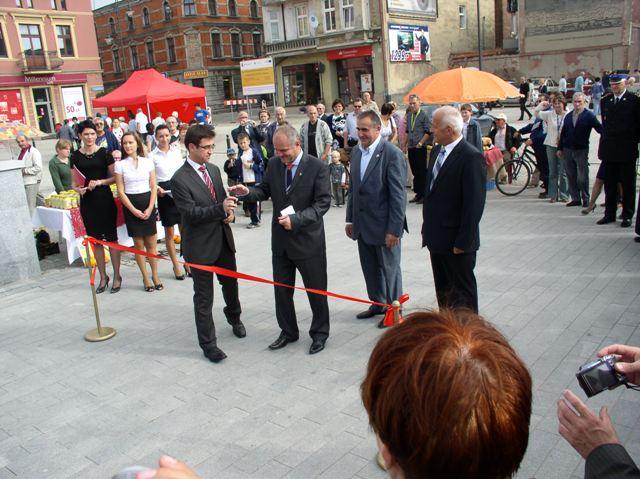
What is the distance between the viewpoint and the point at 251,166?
9.83 metres

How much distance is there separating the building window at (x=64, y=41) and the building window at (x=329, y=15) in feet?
71.0

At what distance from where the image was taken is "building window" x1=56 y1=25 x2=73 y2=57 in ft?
151

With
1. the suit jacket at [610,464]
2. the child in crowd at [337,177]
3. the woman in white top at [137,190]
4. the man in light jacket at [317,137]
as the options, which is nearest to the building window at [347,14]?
the child in crowd at [337,177]

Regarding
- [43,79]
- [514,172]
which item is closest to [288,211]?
[514,172]

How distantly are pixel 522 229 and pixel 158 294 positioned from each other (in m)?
5.30

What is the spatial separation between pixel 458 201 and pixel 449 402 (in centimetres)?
357

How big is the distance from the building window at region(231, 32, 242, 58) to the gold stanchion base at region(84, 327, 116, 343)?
5315 cm

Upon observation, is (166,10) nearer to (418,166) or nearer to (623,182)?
(418,166)

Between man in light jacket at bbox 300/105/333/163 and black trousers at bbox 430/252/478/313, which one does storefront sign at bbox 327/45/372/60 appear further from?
black trousers at bbox 430/252/478/313

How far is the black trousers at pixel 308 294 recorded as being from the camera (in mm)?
4984

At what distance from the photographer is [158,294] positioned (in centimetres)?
690

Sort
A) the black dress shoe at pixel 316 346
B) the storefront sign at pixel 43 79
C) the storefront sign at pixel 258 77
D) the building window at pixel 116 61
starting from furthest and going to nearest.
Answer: the building window at pixel 116 61
the storefront sign at pixel 43 79
the storefront sign at pixel 258 77
the black dress shoe at pixel 316 346

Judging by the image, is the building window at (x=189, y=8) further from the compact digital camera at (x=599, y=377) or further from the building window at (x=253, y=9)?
the compact digital camera at (x=599, y=377)

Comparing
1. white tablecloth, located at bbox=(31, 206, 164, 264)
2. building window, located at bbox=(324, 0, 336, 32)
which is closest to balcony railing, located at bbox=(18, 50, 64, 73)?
building window, located at bbox=(324, 0, 336, 32)
